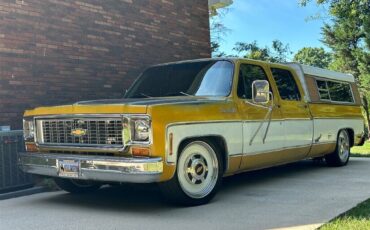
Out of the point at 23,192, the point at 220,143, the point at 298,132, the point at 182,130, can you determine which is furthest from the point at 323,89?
the point at 23,192

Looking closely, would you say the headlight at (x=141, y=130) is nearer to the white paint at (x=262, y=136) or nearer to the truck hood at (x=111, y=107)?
the truck hood at (x=111, y=107)

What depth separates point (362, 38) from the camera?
3416 cm

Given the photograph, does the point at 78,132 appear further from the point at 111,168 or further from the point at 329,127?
the point at 329,127

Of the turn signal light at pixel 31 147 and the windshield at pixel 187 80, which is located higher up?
the windshield at pixel 187 80

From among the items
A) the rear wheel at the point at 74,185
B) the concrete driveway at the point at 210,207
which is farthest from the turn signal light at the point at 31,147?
the concrete driveway at the point at 210,207

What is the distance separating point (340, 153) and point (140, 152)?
225 inches

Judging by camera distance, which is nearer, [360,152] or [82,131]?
[82,131]

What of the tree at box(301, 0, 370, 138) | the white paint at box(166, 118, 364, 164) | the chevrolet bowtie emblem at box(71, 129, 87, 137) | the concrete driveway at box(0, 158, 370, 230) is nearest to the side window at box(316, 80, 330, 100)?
the white paint at box(166, 118, 364, 164)

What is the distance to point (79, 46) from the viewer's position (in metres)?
8.91

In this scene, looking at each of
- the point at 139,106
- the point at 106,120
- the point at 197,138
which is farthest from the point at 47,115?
the point at 197,138

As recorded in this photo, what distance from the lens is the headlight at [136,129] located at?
5258 millimetres

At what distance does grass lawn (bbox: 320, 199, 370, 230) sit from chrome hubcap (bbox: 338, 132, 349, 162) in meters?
4.29

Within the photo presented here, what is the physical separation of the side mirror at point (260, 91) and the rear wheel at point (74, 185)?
247cm

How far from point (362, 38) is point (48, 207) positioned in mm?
32040
